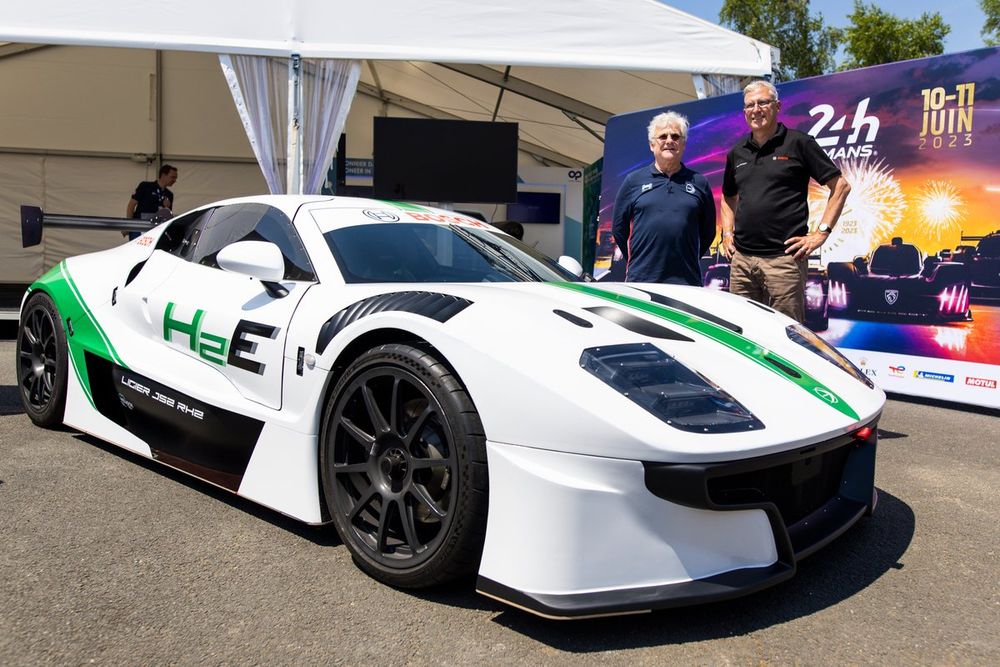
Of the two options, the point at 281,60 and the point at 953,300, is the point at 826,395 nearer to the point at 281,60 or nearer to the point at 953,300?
the point at 953,300

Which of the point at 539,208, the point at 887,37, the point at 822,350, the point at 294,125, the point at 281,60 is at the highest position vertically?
the point at 887,37

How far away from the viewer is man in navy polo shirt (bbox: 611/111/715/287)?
3.83 m

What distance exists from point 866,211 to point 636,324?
4094 millimetres

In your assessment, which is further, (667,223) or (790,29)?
(790,29)

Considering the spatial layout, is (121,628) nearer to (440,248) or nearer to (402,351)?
(402,351)

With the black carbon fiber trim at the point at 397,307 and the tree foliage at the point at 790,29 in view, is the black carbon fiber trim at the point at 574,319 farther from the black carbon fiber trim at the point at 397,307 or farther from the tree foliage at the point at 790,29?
the tree foliage at the point at 790,29

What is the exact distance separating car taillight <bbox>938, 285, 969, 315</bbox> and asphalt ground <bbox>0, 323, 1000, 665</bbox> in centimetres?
259

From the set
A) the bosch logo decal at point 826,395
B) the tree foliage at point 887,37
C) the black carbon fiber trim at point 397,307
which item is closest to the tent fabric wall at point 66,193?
the black carbon fiber trim at point 397,307

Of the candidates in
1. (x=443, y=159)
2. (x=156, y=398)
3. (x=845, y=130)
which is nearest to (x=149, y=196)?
(x=443, y=159)

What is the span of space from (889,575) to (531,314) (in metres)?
1.27

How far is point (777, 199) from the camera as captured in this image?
12.6 feet

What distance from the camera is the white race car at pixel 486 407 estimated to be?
5.85ft

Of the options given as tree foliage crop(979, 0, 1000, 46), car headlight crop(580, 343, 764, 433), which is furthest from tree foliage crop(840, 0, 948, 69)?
car headlight crop(580, 343, 764, 433)

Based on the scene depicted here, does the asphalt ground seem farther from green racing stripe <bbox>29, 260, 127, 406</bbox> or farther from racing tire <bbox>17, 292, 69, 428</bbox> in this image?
racing tire <bbox>17, 292, 69, 428</bbox>
